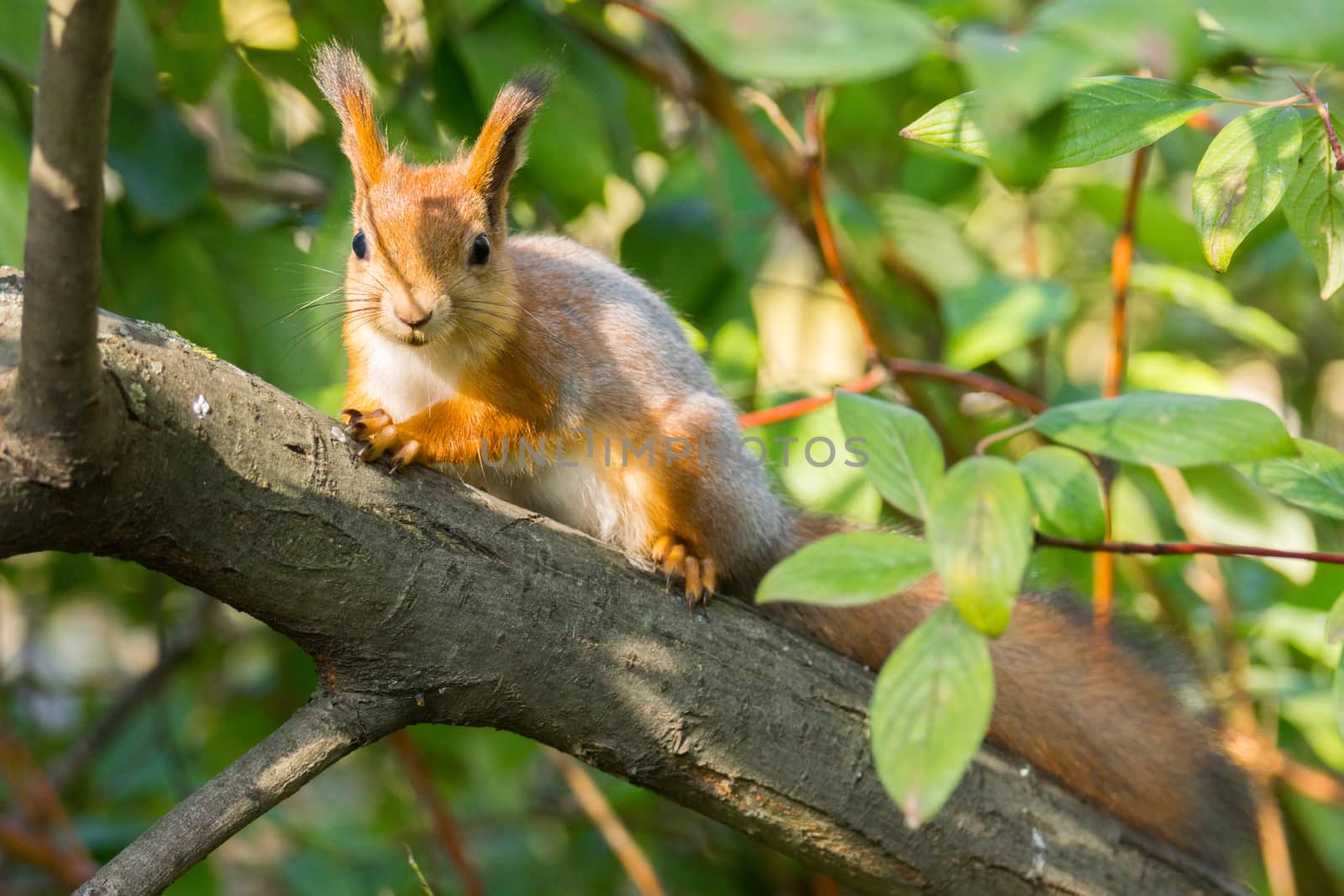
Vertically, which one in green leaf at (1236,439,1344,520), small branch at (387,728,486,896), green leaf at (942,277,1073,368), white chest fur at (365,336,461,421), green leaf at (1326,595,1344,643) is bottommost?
small branch at (387,728,486,896)

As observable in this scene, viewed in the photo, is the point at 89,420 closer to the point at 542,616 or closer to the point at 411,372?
the point at 542,616

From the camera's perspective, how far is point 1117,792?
5.13 feet

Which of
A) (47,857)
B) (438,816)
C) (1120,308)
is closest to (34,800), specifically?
(47,857)

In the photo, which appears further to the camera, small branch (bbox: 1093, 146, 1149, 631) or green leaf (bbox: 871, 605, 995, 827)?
small branch (bbox: 1093, 146, 1149, 631)

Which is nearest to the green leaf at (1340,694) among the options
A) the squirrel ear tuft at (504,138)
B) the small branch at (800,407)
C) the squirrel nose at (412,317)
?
the small branch at (800,407)

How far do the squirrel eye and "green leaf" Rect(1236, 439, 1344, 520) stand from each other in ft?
3.21

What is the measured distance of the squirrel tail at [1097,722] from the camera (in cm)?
156

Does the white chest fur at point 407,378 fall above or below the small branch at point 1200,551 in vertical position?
below

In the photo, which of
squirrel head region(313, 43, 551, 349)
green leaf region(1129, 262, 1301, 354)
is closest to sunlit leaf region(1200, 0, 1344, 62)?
squirrel head region(313, 43, 551, 349)

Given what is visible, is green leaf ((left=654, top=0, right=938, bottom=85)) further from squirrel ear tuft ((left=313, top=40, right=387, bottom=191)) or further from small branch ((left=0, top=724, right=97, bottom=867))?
small branch ((left=0, top=724, right=97, bottom=867))

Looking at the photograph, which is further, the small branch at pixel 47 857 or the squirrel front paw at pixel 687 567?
the small branch at pixel 47 857

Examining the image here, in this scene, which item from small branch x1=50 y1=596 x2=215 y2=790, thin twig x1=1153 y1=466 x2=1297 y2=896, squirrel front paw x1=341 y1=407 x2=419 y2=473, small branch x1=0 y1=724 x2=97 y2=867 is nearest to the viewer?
squirrel front paw x1=341 y1=407 x2=419 y2=473

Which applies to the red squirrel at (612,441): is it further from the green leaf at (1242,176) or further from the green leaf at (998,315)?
the green leaf at (1242,176)

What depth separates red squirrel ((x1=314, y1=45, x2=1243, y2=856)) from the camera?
1561 millimetres
